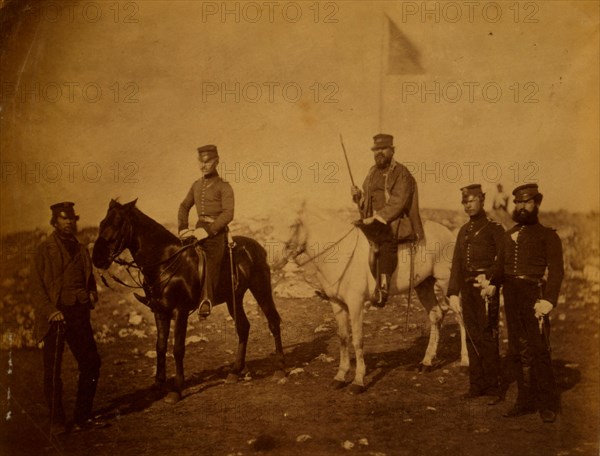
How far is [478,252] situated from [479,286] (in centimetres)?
27

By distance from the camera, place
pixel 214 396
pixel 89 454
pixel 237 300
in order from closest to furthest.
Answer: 1. pixel 89 454
2. pixel 214 396
3. pixel 237 300

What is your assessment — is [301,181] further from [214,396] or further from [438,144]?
[214,396]

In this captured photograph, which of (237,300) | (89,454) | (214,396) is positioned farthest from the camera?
(237,300)

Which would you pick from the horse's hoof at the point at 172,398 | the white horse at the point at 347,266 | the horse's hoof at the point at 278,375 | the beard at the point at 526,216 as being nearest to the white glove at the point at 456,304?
the white horse at the point at 347,266

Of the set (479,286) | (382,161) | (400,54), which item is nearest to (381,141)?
(382,161)

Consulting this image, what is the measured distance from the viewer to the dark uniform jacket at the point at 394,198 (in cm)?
472

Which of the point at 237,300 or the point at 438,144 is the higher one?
the point at 438,144

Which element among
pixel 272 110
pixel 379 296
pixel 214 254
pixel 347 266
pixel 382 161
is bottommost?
pixel 379 296

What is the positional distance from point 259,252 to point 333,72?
1.63 m

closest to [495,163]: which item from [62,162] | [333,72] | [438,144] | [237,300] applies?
[438,144]

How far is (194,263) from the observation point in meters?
4.72

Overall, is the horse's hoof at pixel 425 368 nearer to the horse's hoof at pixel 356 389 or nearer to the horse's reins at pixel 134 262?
the horse's hoof at pixel 356 389

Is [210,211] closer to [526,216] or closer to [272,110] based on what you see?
[272,110]

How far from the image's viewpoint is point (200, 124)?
15.5 feet
